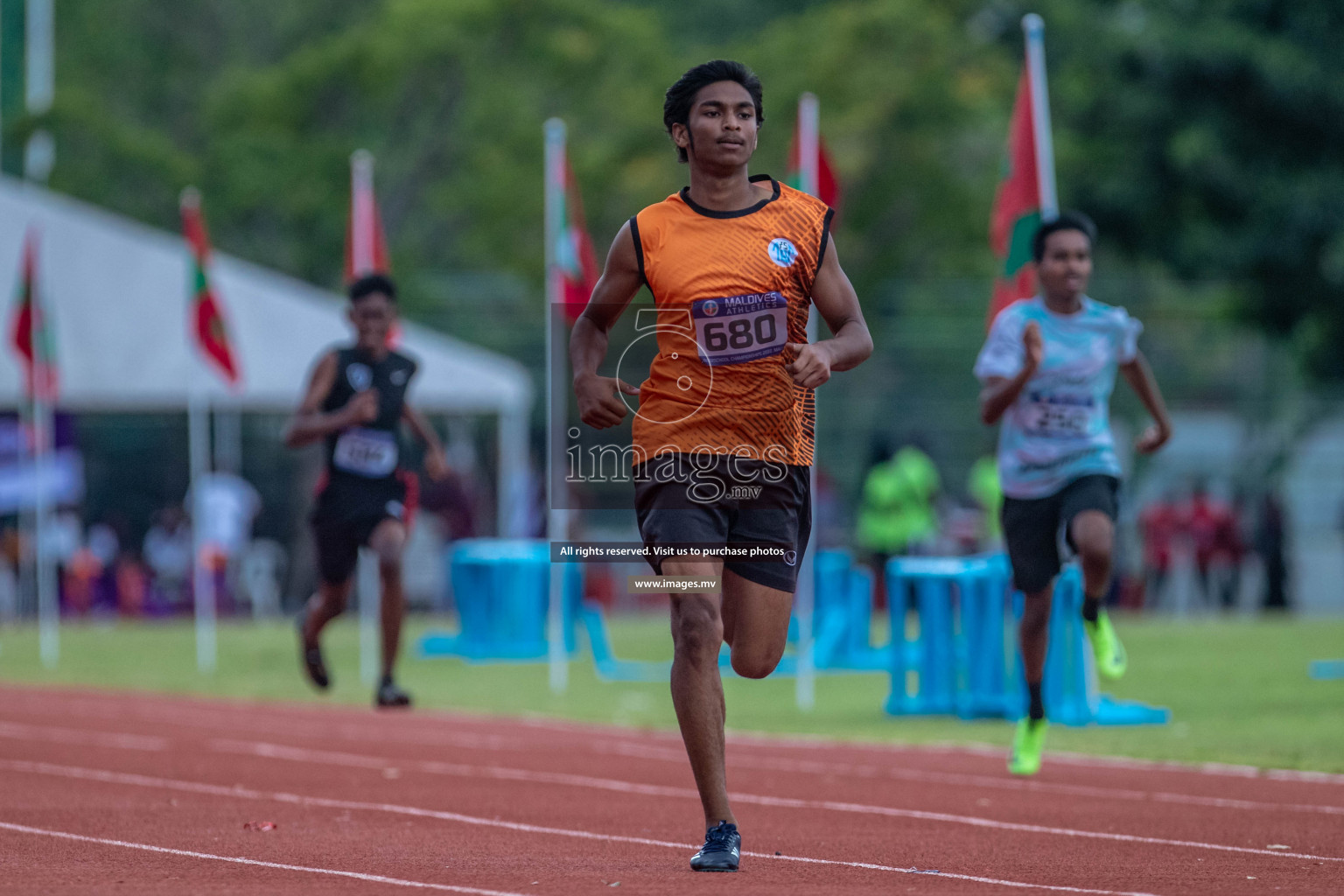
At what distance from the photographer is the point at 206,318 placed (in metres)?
18.3

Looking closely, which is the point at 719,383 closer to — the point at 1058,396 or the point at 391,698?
the point at 1058,396

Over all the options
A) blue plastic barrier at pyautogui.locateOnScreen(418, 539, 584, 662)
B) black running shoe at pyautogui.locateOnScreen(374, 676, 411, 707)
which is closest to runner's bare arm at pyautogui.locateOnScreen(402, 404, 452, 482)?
black running shoe at pyautogui.locateOnScreen(374, 676, 411, 707)

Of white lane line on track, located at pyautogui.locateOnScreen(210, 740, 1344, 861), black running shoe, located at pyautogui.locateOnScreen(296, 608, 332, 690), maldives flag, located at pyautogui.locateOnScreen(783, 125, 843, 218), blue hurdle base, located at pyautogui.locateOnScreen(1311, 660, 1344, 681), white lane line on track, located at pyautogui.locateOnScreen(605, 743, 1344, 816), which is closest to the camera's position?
white lane line on track, located at pyautogui.locateOnScreen(210, 740, 1344, 861)

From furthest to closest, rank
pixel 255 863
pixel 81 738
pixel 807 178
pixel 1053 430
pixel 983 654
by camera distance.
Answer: pixel 807 178 → pixel 983 654 → pixel 81 738 → pixel 1053 430 → pixel 255 863

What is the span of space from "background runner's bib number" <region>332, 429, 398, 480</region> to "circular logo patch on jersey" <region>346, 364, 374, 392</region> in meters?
0.25

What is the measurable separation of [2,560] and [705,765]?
2398 centimetres

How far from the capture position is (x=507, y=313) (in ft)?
104

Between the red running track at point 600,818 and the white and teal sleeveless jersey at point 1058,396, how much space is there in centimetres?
141

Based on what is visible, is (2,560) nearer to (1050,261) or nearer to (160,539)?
(160,539)

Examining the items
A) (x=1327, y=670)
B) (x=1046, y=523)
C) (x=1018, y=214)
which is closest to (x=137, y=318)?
(x=1018, y=214)

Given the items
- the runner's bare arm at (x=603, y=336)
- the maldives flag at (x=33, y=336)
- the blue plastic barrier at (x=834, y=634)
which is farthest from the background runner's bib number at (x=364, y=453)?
the maldives flag at (x=33, y=336)

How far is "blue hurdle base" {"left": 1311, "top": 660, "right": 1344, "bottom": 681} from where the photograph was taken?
14609 mm

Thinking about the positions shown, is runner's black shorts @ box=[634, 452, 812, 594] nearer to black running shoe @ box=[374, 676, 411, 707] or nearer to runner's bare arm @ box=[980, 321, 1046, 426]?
runner's bare arm @ box=[980, 321, 1046, 426]

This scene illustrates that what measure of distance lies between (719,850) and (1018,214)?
761 centimetres
